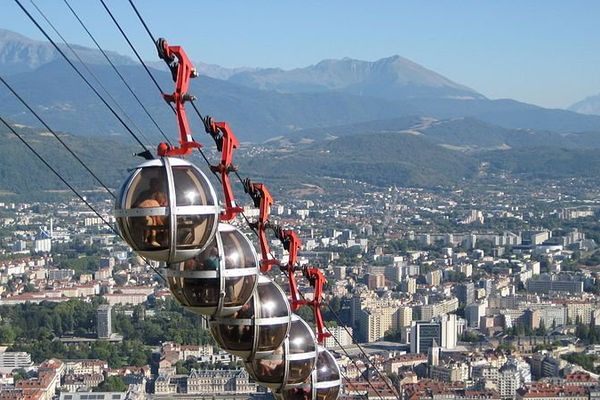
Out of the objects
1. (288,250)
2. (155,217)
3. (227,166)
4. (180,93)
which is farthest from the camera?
(288,250)

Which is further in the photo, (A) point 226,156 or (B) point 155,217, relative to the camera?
(A) point 226,156

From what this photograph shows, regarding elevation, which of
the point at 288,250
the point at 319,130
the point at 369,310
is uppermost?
the point at 288,250

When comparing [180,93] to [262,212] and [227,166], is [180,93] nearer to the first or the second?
[227,166]

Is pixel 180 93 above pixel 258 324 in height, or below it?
above

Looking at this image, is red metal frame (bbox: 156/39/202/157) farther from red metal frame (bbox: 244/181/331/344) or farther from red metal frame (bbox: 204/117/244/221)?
red metal frame (bbox: 244/181/331/344)

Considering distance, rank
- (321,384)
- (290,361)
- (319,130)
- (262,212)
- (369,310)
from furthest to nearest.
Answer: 1. (319,130)
2. (369,310)
3. (321,384)
4. (290,361)
5. (262,212)

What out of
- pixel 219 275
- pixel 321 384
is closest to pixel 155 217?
pixel 219 275
